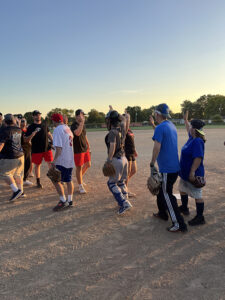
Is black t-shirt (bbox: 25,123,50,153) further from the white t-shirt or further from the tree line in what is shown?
the tree line

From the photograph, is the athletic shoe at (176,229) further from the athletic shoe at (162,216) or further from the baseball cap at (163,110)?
the baseball cap at (163,110)

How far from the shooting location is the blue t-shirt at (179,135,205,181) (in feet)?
11.8

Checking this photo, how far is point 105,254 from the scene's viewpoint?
3.04 meters

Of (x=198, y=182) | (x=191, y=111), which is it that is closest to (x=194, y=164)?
(x=198, y=182)

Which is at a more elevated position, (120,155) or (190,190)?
(120,155)

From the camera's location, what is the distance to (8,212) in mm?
4566

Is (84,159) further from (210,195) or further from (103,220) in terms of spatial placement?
(210,195)

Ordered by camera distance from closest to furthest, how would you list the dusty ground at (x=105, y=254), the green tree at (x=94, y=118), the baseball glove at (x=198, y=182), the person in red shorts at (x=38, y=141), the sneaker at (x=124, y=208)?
the dusty ground at (x=105, y=254)
the baseball glove at (x=198, y=182)
the sneaker at (x=124, y=208)
the person in red shorts at (x=38, y=141)
the green tree at (x=94, y=118)

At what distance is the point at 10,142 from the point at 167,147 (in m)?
3.55

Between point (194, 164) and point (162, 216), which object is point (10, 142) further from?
point (194, 164)

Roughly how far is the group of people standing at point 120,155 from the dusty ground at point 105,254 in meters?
0.37

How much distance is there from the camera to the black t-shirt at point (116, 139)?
4.11m

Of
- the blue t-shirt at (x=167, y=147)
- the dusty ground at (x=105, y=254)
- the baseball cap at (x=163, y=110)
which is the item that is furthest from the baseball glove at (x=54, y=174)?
the baseball cap at (x=163, y=110)

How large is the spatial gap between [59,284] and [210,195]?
4.15m
